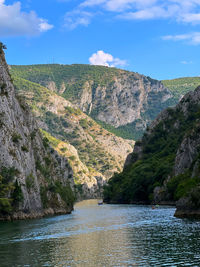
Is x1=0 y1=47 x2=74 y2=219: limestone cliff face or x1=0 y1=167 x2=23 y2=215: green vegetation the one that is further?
x1=0 y1=47 x2=74 y2=219: limestone cliff face

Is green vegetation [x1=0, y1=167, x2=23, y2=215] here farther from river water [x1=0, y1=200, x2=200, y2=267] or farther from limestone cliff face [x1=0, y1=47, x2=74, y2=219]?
river water [x1=0, y1=200, x2=200, y2=267]

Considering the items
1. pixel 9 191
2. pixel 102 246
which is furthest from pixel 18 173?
pixel 102 246

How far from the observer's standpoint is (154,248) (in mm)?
52125

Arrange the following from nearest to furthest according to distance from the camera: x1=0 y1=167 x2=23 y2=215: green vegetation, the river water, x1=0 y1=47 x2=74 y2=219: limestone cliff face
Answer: the river water < x1=0 y1=167 x2=23 y2=215: green vegetation < x1=0 y1=47 x2=74 y2=219: limestone cliff face

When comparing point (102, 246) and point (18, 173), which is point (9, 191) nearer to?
point (18, 173)

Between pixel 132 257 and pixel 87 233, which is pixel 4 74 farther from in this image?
pixel 132 257

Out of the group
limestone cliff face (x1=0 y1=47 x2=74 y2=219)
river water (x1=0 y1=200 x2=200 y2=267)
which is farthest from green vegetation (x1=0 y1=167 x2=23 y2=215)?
river water (x1=0 y1=200 x2=200 y2=267)

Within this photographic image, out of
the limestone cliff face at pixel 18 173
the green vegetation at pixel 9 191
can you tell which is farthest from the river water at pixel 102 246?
the limestone cliff face at pixel 18 173

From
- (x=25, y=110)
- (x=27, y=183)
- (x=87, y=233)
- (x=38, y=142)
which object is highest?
(x=25, y=110)

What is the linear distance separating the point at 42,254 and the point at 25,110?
317 ft

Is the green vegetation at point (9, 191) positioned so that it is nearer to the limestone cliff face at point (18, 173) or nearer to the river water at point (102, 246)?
the limestone cliff face at point (18, 173)

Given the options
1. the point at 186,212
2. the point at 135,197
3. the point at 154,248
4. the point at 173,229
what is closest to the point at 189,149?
the point at 135,197

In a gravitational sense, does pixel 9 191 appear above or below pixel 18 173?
below

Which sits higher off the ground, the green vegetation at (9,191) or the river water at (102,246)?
the green vegetation at (9,191)
